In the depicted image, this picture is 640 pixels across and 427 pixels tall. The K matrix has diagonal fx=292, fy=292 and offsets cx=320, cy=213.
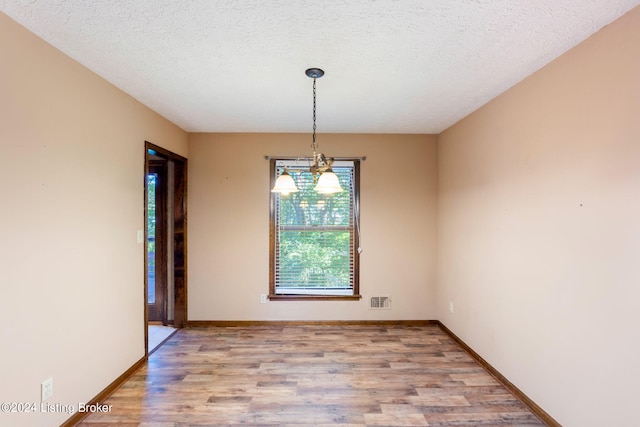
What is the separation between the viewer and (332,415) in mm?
2148

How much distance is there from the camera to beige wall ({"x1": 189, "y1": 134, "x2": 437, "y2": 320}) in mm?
3889

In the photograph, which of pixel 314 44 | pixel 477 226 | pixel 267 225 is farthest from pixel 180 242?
pixel 477 226

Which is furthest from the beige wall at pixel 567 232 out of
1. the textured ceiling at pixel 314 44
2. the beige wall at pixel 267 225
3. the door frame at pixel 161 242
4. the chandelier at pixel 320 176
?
the door frame at pixel 161 242

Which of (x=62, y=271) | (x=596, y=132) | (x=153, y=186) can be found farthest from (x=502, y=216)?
(x=153, y=186)

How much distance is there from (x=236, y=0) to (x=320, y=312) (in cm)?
346

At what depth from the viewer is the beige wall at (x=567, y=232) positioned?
1571 millimetres

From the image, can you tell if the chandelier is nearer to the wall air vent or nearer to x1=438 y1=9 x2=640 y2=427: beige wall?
x1=438 y1=9 x2=640 y2=427: beige wall

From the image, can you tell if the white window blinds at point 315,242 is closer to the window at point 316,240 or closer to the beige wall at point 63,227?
the window at point 316,240

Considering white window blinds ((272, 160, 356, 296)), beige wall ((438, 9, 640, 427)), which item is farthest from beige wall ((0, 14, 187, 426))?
beige wall ((438, 9, 640, 427))

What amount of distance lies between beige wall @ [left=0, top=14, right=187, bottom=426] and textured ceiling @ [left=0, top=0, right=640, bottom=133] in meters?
0.23

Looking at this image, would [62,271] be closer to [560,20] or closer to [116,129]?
[116,129]

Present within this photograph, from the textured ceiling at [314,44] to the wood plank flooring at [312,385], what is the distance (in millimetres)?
2558

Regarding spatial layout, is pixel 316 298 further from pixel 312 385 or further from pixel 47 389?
pixel 47 389

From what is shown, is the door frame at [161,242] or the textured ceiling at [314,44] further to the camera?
the door frame at [161,242]
